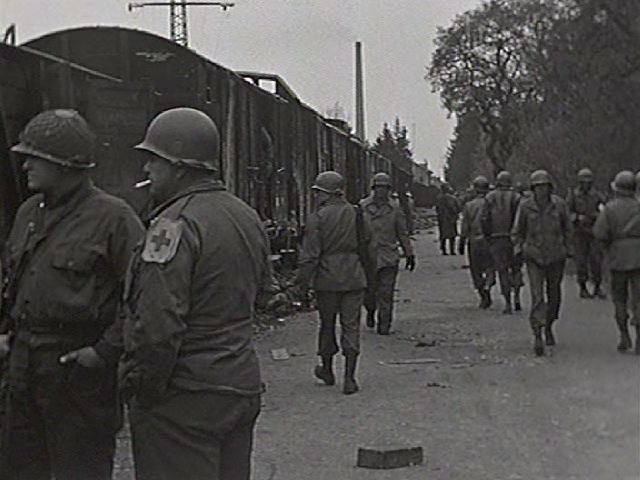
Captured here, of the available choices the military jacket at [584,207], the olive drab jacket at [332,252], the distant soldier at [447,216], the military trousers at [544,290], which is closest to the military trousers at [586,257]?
the military jacket at [584,207]

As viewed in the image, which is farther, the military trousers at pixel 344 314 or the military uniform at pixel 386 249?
the military uniform at pixel 386 249

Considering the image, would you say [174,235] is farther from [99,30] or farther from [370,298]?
[370,298]

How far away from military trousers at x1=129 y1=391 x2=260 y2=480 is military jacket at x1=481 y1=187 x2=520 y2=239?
13558 mm

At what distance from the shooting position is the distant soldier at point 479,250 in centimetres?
1903

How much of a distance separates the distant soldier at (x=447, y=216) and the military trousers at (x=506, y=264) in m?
15.9

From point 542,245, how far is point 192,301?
9.32 meters

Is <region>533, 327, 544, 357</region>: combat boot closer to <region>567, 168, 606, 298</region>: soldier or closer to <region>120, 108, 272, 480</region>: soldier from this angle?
<region>567, 168, 606, 298</region>: soldier

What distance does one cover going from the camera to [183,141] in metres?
4.91

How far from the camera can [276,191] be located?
19.3 m

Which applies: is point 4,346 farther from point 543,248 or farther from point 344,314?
point 543,248

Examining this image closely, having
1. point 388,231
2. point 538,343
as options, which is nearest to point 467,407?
point 538,343

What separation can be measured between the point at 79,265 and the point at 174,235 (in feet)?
2.96

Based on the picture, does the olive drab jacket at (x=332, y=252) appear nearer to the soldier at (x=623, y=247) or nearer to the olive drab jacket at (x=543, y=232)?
the olive drab jacket at (x=543, y=232)

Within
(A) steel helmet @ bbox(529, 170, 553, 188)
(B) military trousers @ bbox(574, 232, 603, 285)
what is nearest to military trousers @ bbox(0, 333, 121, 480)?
(A) steel helmet @ bbox(529, 170, 553, 188)
